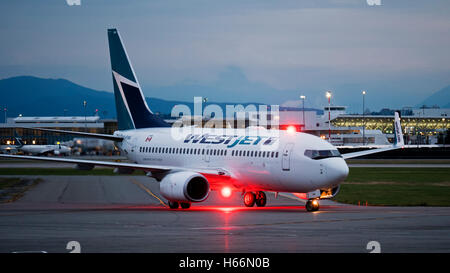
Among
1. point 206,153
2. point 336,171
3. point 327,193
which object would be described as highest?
point 206,153

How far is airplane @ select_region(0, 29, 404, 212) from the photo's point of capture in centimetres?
3291

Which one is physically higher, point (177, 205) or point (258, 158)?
point (258, 158)

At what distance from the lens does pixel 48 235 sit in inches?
904

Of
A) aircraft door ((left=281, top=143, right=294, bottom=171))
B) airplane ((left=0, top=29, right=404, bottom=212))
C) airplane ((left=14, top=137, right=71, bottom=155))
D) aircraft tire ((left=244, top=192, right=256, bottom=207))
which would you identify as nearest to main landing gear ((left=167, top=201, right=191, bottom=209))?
airplane ((left=0, top=29, right=404, bottom=212))

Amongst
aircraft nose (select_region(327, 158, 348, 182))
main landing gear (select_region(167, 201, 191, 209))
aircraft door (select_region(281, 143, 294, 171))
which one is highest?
aircraft door (select_region(281, 143, 294, 171))

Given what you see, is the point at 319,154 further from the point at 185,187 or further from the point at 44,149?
the point at 44,149

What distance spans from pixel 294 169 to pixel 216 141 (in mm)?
6251

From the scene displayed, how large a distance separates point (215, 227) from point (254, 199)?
36.2 ft

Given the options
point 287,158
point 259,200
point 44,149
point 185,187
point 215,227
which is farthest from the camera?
point 44,149

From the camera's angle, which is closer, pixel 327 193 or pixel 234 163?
pixel 327 193

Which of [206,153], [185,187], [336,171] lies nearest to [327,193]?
[336,171]

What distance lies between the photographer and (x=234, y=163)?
36000mm

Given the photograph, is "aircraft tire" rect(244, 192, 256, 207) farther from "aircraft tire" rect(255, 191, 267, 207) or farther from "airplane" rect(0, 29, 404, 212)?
"aircraft tire" rect(255, 191, 267, 207)

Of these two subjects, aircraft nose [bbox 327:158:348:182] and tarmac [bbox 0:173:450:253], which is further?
aircraft nose [bbox 327:158:348:182]
